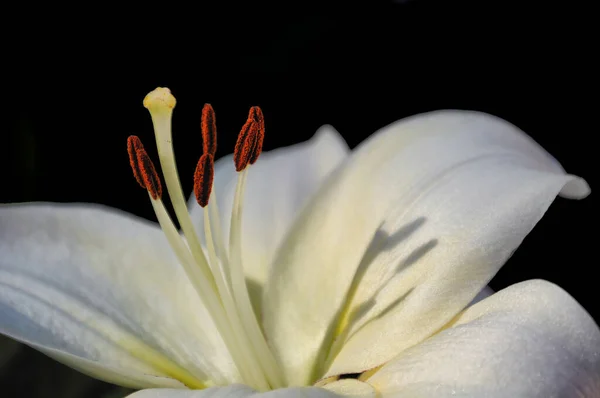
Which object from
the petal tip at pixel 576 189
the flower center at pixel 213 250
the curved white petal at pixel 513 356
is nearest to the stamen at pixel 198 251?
the flower center at pixel 213 250

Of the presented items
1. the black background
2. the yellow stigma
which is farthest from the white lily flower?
the black background

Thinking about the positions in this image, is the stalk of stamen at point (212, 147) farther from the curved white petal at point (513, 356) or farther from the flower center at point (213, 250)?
the curved white petal at point (513, 356)

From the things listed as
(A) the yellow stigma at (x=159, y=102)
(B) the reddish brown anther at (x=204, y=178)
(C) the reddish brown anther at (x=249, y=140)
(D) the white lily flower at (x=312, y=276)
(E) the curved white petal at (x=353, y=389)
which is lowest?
(E) the curved white petal at (x=353, y=389)

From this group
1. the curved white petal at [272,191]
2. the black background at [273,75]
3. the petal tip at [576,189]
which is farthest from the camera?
the black background at [273,75]

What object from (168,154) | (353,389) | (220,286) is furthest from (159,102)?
(353,389)

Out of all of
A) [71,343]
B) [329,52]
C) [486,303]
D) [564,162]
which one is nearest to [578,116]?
[564,162]

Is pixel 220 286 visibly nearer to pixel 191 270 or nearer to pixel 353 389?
pixel 191 270

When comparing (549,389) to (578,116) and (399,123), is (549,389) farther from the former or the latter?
(578,116)
